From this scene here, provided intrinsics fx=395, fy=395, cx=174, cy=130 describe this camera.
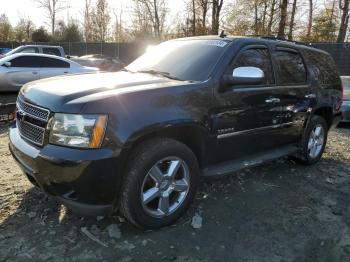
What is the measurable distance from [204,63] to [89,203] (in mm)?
1911

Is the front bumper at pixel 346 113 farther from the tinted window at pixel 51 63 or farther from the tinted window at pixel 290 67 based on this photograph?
the tinted window at pixel 51 63

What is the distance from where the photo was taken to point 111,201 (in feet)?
10.9

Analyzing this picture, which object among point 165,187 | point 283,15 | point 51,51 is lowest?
point 165,187

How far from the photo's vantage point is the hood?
322 cm

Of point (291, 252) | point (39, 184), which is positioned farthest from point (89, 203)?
point (291, 252)

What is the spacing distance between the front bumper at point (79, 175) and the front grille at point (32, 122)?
138mm

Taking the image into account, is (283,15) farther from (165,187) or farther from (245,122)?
(165,187)

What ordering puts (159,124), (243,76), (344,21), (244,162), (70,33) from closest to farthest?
(159,124) < (243,76) < (244,162) < (344,21) < (70,33)

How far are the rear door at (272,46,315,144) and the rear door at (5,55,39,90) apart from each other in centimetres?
1002

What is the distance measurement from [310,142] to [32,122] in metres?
4.08

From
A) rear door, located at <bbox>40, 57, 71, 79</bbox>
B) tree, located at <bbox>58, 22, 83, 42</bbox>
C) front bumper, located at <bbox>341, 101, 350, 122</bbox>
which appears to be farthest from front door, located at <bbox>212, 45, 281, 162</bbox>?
tree, located at <bbox>58, 22, 83, 42</bbox>

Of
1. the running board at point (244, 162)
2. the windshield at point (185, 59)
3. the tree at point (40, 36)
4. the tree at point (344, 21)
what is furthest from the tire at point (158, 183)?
the tree at point (40, 36)

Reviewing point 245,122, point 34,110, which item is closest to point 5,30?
point 34,110

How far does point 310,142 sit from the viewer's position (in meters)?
5.91
